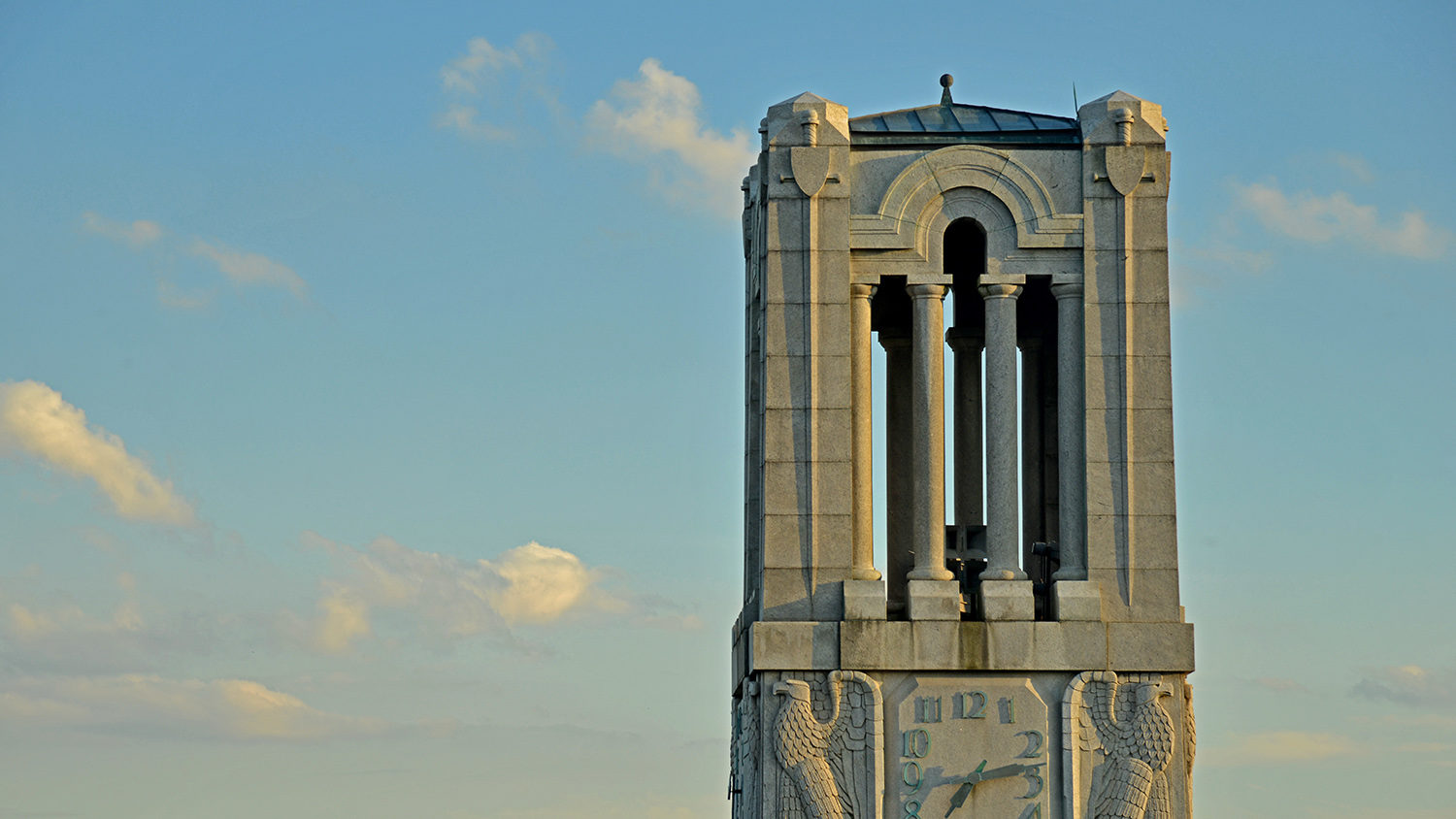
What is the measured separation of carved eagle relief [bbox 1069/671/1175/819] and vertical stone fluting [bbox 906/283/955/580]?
2.76m

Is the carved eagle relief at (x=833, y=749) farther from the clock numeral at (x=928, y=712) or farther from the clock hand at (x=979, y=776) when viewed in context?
the clock hand at (x=979, y=776)

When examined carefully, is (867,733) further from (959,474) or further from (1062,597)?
(959,474)

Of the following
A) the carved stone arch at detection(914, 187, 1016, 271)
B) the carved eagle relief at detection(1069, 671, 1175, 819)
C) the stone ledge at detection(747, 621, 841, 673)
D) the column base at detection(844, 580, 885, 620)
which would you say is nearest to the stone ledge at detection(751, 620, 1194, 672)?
the stone ledge at detection(747, 621, 841, 673)

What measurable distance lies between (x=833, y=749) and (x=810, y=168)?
852 cm

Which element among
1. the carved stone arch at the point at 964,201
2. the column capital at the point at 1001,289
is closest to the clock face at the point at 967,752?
the column capital at the point at 1001,289

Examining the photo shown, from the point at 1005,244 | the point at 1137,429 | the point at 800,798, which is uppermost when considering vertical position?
the point at 1005,244

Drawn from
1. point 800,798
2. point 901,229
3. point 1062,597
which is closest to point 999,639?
point 1062,597

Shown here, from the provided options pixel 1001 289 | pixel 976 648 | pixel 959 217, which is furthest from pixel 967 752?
pixel 959 217

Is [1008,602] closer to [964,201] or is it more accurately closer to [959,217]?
[959,217]

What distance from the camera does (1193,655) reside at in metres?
36.6

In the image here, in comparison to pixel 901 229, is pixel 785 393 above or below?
below

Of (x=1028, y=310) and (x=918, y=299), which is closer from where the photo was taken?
(x=918, y=299)

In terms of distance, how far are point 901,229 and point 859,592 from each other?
17.9ft

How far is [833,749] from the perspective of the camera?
3641 centimetres
